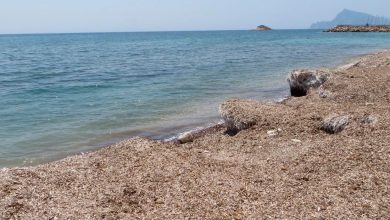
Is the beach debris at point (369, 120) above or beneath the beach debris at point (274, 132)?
above

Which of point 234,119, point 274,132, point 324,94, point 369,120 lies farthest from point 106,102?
point 369,120

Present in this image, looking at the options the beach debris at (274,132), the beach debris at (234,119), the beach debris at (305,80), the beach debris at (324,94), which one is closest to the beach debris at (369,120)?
the beach debris at (274,132)

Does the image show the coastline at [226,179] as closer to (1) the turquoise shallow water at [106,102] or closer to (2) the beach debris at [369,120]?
(2) the beach debris at [369,120]

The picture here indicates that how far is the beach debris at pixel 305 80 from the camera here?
18273mm

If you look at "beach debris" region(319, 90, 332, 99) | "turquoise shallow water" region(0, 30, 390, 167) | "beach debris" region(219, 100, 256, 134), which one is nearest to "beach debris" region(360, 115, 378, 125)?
"beach debris" region(219, 100, 256, 134)

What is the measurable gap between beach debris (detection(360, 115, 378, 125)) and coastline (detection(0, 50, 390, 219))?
106 mm

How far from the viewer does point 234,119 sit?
12828 millimetres

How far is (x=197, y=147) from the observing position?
453 inches

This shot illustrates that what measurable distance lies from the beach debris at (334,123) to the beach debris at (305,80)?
717cm

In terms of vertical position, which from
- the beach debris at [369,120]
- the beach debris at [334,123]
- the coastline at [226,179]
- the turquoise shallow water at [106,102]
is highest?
the beach debris at [369,120]

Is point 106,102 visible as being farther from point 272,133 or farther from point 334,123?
point 334,123

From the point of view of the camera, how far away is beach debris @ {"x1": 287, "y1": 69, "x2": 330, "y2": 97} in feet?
60.0

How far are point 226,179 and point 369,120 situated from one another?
4.85m

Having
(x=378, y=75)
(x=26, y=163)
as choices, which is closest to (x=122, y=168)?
(x=26, y=163)
